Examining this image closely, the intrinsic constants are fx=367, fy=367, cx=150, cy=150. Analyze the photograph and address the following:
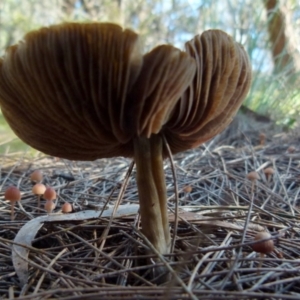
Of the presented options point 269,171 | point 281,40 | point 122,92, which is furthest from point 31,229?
point 281,40

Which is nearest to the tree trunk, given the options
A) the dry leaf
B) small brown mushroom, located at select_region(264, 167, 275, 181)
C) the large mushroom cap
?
small brown mushroom, located at select_region(264, 167, 275, 181)

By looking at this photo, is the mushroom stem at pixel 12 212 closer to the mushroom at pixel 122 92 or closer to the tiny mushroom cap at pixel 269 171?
the mushroom at pixel 122 92

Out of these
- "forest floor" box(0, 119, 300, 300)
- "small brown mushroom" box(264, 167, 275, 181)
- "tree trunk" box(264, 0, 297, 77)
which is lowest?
"forest floor" box(0, 119, 300, 300)

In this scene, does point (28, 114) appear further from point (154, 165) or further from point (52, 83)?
point (154, 165)

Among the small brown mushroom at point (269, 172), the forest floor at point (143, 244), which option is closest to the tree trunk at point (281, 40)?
the small brown mushroom at point (269, 172)

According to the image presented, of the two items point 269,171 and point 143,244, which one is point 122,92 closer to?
point 143,244

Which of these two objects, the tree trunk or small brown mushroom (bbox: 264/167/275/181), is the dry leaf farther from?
the tree trunk

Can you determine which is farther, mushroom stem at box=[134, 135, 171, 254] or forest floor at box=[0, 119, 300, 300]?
mushroom stem at box=[134, 135, 171, 254]

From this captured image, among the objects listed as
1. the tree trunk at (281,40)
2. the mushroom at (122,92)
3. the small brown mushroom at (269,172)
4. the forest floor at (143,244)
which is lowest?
the forest floor at (143,244)
